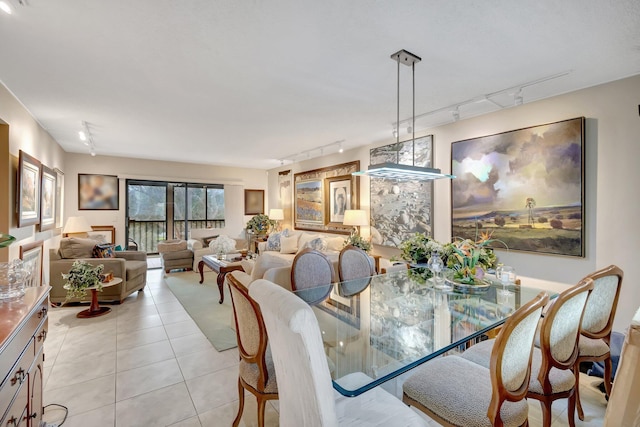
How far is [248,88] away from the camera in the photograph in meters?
2.89

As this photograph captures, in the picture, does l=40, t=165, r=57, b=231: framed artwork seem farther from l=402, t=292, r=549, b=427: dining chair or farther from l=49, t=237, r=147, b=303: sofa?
l=402, t=292, r=549, b=427: dining chair

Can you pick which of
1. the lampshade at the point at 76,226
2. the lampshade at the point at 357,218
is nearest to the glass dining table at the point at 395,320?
the lampshade at the point at 357,218

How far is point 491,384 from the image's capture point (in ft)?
4.30

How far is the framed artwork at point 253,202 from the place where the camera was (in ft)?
27.3

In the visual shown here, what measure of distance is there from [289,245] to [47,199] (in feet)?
12.7

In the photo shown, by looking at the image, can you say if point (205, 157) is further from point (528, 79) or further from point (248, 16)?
point (528, 79)

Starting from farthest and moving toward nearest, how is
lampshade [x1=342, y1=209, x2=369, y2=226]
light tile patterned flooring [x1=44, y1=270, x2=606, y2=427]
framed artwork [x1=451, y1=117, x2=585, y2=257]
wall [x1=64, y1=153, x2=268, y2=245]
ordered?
wall [x1=64, y1=153, x2=268, y2=245]
lampshade [x1=342, y1=209, x2=369, y2=226]
framed artwork [x1=451, y1=117, x2=585, y2=257]
light tile patterned flooring [x1=44, y1=270, x2=606, y2=427]

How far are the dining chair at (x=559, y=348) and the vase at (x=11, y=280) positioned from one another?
8.66 feet

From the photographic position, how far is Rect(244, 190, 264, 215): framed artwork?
8.33m

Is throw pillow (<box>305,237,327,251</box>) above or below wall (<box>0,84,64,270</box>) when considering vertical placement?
below

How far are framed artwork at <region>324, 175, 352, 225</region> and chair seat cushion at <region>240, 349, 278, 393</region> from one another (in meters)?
4.03

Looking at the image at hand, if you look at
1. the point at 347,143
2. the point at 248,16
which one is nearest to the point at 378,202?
the point at 347,143

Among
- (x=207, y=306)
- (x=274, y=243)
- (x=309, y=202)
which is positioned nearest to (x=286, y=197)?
(x=309, y=202)

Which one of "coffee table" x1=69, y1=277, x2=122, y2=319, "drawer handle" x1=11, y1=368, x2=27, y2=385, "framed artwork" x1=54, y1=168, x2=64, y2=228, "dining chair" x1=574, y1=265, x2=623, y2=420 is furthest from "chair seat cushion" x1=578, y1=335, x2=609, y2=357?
"framed artwork" x1=54, y1=168, x2=64, y2=228
